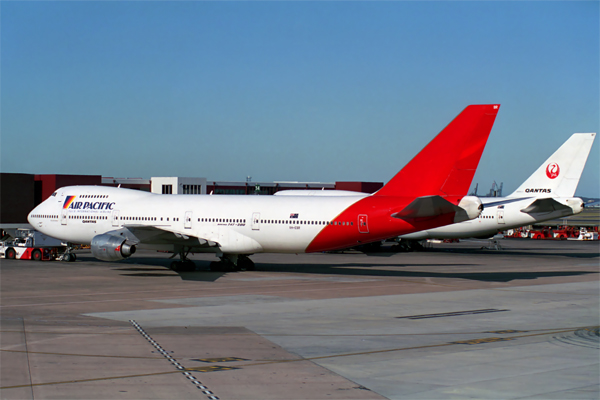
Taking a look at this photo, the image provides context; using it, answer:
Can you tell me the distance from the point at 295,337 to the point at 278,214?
17782mm

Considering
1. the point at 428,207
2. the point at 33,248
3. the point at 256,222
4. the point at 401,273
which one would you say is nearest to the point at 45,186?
the point at 33,248

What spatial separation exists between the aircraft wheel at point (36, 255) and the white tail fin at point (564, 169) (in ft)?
126

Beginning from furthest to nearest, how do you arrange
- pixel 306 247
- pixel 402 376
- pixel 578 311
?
pixel 306 247, pixel 578 311, pixel 402 376

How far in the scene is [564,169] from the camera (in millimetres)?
47625

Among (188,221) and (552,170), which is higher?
(552,170)

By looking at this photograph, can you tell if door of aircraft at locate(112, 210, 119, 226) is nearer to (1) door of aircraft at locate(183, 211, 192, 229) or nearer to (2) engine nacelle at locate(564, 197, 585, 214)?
(1) door of aircraft at locate(183, 211, 192, 229)

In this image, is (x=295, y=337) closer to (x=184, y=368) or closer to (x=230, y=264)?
(x=184, y=368)

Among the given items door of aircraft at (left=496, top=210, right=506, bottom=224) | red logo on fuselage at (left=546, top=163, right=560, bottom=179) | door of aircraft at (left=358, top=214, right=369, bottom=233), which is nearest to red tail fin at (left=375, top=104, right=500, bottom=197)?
door of aircraft at (left=358, top=214, right=369, bottom=233)

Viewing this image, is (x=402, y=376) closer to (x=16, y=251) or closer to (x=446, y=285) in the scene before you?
(x=446, y=285)

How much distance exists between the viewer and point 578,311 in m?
23.0

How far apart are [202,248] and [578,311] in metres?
20.7

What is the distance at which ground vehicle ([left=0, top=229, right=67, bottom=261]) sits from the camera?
43.7 metres

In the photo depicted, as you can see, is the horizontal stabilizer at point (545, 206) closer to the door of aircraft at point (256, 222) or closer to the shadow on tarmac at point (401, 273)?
the shadow on tarmac at point (401, 273)

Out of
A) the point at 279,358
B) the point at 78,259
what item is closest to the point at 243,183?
the point at 78,259
